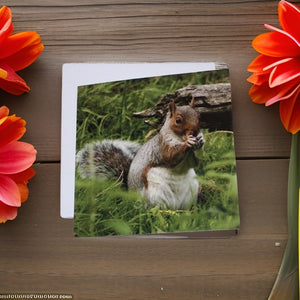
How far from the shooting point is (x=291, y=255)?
0.48 metres

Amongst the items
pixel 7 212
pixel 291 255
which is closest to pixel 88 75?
pixel 7 212

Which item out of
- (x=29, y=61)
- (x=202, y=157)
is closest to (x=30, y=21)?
(x=29, y=61)

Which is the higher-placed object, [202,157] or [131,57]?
[131,57]

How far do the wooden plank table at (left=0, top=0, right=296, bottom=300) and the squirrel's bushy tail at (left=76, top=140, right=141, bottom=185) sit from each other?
0.12ft

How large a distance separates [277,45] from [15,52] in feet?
1.09

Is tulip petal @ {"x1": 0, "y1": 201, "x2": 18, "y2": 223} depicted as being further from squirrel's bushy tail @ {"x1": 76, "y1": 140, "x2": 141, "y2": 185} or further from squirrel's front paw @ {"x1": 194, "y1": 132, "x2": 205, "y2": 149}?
squirrel's front paw @ {"x1": 194, "y1": 132, "x2": 205, "y2": 149}

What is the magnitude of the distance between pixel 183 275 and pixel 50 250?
0.58ft

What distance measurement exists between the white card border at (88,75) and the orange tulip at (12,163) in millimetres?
50

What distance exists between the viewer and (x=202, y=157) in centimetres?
50

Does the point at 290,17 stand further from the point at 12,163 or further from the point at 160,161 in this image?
the point at 12,163

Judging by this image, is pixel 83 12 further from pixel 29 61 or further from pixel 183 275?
pixel 183 275

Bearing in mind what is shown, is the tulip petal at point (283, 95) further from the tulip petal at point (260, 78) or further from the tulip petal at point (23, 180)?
the tulip petal at point (23, 180)

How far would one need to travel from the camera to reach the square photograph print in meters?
0.49

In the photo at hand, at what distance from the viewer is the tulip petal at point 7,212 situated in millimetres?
474
